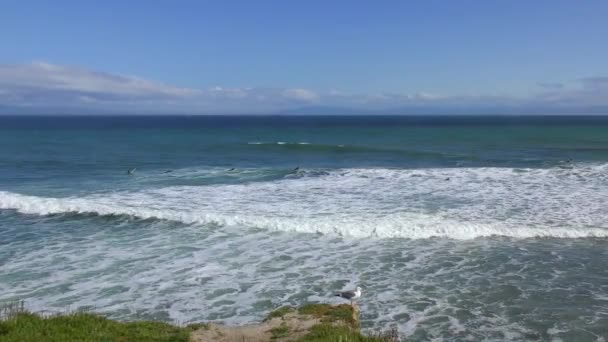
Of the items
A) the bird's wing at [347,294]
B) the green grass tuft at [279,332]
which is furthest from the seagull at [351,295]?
the green grass tuft at [279,332]

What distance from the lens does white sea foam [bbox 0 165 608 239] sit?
17172 millimetres

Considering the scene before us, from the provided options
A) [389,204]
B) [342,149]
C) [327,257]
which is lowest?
[327,257]

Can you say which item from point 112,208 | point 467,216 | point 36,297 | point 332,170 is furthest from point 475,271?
point 332,170

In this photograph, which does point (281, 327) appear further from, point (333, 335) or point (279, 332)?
point (333, 335)

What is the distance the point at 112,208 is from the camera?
2092 cm

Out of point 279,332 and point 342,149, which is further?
point 342,149

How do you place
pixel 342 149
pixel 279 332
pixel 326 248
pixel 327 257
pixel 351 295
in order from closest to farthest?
1. pixel 279 332
2. pixel 351 295
3. pixel 327 257
4. pixel 326 248
5. pixel 342 149

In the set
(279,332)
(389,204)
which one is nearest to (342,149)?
(389,204)

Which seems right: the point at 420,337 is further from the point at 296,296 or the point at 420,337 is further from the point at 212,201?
the point at 212,201

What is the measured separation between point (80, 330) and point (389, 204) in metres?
15.2

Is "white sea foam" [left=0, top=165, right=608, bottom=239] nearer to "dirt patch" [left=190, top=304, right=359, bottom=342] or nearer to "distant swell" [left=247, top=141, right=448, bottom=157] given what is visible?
"dirt patch" [left=190, top=304, right=359, bottom=342]

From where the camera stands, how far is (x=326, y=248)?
1538cm

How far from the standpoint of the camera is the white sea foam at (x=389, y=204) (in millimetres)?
17172

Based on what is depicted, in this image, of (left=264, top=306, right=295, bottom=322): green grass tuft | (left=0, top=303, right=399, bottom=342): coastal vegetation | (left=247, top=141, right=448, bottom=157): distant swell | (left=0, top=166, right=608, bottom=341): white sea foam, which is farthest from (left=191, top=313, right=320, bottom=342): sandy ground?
(left=247, top=141, right=448, bottom=157): distant swell
